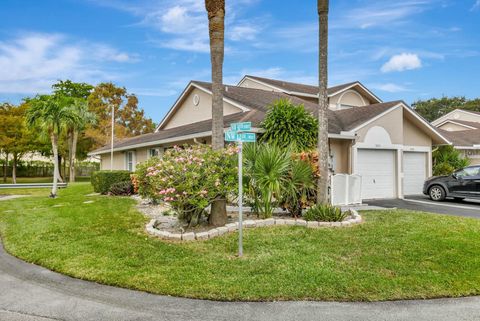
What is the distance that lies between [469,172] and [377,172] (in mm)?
3545

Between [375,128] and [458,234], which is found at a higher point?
[375,128]

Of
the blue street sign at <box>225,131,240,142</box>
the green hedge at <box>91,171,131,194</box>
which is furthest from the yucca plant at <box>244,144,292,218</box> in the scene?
the green hedge at <box>91,171,131,194</box>

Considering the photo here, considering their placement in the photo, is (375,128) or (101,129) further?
(101,129)

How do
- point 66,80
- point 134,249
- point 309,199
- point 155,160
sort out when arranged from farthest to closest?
point 66,80
point 309,199
point 155,160
point 134,249

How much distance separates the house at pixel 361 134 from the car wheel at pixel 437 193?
4.55 feet

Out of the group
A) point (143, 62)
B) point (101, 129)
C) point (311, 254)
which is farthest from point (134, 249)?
point (101, 129)

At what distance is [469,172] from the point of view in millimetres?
14227

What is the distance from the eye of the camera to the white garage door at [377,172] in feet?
51.2

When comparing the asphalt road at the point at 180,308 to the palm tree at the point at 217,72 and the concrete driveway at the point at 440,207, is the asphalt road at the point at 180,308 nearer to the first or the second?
the palm tree at the point at 217,72

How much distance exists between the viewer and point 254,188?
921 centimetres

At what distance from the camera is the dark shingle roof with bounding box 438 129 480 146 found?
2152 cm

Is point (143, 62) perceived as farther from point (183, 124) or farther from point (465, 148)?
point (465, 148)

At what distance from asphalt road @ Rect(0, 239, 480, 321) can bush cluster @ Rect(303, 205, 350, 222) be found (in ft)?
14.1

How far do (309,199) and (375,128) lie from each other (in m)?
7.66
